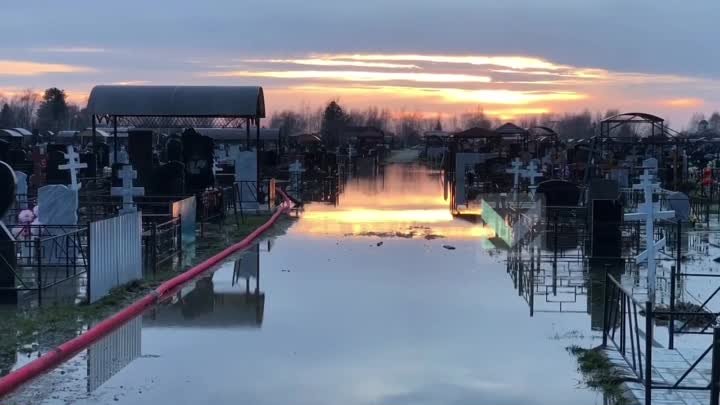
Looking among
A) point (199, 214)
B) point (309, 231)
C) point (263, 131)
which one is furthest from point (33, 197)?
point (263, 131)

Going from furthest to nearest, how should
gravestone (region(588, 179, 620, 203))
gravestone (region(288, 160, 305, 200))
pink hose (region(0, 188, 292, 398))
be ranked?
gravestone (region(288, 160, 305, 200)) < gravestone (region(588, 179, 620, 203)) < pink hose (region(0, 188, 292, 398))

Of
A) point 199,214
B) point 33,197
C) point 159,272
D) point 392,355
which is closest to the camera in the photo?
point 392,355

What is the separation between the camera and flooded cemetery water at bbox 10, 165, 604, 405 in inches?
325

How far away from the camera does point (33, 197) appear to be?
24.2 metres

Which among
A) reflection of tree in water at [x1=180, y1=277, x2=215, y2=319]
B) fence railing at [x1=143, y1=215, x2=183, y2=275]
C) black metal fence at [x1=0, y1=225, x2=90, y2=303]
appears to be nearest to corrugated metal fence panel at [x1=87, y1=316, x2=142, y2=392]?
reflection of tree in water at [x1=180, y1=277, x2=215, y2=319]

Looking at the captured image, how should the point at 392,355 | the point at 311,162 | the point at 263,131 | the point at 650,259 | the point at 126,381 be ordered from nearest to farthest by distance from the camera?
the point at 126,381 → the point at 392,355 → the point at 650,259 → the point at 311,162 → the point at 263,131

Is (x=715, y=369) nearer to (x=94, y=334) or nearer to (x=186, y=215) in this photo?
(x=94, y=334)

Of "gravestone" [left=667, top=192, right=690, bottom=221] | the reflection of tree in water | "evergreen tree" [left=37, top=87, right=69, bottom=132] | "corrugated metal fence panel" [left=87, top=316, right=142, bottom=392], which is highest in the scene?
"evergreen tree" [left=37, top=87, right=69, bottom=132]

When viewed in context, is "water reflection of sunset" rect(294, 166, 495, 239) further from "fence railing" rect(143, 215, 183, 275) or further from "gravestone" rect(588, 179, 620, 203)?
"fence railing" rect(143, 215, 183, 275)

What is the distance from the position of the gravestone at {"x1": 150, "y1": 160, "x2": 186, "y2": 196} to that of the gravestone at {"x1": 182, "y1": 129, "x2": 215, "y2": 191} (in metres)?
1.35

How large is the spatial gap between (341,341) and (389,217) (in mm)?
16480

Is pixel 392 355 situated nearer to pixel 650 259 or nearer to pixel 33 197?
pixel 650 259

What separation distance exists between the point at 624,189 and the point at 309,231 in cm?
1183

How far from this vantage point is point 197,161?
77.0 feet
